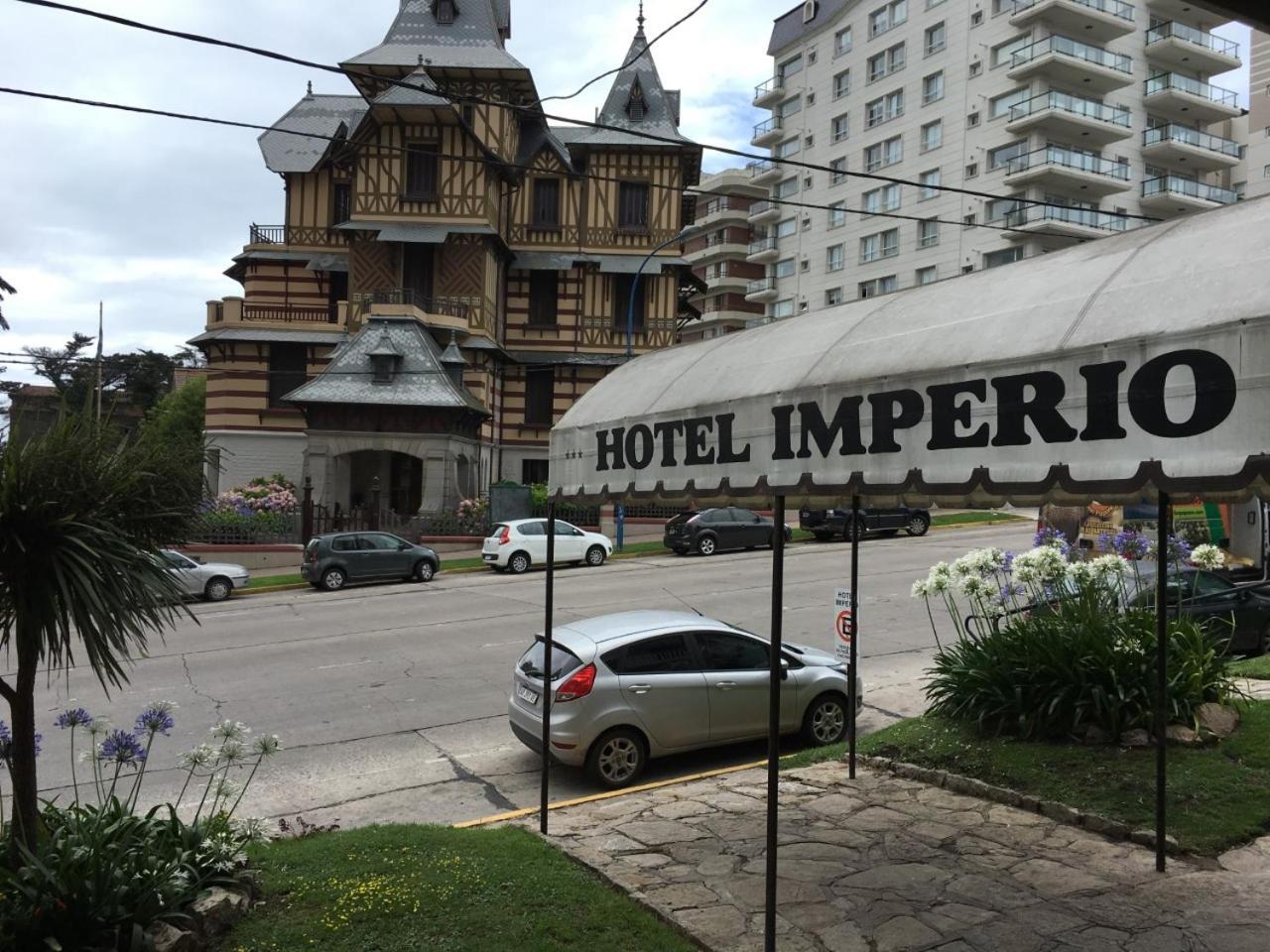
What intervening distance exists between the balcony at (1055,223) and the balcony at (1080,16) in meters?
9.42

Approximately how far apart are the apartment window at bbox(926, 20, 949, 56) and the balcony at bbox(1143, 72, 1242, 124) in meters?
11.4

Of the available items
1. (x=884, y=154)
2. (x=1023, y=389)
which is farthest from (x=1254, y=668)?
(x=884, y=154)

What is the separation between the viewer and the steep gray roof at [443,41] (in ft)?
124

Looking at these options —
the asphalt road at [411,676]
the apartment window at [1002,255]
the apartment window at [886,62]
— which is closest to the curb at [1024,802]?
the asphalt road at [411,676]

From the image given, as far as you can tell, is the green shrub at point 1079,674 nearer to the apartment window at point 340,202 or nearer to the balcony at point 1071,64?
the apartment window at point 340,202

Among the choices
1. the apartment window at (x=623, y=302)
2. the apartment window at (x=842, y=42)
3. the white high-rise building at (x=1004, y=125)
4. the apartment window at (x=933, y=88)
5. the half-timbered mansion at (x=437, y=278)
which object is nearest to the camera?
the half-timbered mansion at (x=437, y=278)

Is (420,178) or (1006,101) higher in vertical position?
(1006,101)

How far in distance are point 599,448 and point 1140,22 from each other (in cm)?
5890

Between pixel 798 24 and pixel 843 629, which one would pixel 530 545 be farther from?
pixel 798 24

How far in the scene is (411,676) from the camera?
13469 mm

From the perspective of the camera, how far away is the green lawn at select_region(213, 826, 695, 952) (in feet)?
16.0

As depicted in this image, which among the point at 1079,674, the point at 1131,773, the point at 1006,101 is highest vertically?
the point at 1006,101

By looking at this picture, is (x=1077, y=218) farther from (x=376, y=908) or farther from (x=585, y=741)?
(x=376, y=908)

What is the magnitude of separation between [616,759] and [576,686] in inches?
32.0
